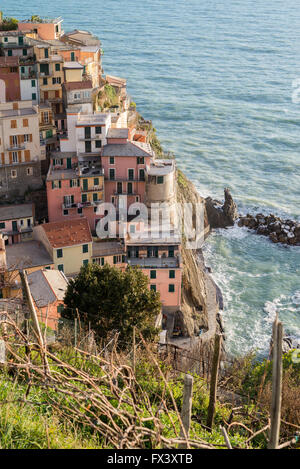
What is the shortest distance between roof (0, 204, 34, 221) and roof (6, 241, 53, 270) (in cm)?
216

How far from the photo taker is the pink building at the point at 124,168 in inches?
1583

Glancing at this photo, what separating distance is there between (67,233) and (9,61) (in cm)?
1584

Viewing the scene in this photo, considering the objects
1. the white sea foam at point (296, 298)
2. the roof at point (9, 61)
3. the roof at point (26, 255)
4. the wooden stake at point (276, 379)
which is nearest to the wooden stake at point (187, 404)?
the wooden stake at point (276, 379)

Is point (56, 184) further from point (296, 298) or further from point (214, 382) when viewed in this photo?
point (214, 382)

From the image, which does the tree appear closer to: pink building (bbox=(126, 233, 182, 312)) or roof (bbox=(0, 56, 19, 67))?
pink building (bbox=(126, 233, 182, 312))

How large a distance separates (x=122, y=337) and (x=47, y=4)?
14513 centimetres

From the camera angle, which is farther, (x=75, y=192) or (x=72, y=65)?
(x=72, y=65)

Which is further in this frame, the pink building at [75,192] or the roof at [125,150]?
the roof at [125,150]

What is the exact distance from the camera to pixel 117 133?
137ft

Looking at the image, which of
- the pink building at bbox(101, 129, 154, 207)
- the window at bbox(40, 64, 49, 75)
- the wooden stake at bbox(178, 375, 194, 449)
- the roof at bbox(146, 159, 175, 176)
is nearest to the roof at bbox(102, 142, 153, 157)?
the pink building at bbox(101, 129, 154, 207)

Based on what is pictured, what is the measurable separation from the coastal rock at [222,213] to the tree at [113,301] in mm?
28817

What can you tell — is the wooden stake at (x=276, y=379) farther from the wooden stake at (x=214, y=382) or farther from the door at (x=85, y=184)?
the door at (x=85, y=184)

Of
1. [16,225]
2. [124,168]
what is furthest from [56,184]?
[124,168]

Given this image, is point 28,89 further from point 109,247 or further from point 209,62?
point 209,62
